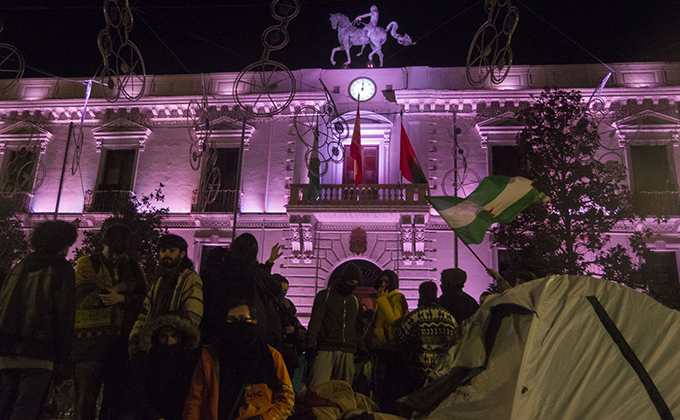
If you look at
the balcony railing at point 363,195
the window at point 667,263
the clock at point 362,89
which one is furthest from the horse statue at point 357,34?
the window at point 667,263

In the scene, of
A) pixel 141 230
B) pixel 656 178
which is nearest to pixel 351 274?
pixel 141 230

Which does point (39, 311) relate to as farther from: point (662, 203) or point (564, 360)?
point (662, 203)

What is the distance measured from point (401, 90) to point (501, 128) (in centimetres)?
387

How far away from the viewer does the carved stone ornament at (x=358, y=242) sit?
56.3 ft

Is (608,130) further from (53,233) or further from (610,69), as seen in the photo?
(53,233)

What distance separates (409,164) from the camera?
1644 cm

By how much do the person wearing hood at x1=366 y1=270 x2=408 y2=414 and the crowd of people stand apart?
52cm

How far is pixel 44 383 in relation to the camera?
383 cm

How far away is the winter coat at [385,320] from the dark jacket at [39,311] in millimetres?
3434

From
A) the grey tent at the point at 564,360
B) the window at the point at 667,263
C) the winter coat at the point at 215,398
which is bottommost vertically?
the winter coat at the point at 215,398

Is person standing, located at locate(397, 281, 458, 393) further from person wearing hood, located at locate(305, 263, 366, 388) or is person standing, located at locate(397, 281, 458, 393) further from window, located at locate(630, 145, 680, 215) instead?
window, located at locate(630, 145, 680, 215)

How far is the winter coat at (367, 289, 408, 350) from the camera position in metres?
6.01

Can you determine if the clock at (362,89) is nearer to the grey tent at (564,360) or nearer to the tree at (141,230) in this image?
the tree at (141,230)

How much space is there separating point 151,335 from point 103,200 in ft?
55.6
